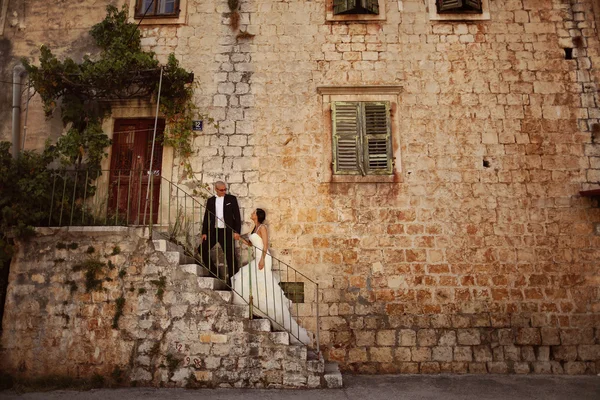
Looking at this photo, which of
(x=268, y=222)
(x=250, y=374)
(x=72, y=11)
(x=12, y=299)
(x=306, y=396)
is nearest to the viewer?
(x=306, y=396)

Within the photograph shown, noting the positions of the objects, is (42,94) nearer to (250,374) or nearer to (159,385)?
(159,385)

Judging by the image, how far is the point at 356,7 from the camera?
7531mm

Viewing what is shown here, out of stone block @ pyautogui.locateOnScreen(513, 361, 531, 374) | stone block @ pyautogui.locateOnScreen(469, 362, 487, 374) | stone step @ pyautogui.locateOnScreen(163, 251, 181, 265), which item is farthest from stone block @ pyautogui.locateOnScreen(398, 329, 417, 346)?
stone step @ pyautogui.locateOnScreen(163, 251, 181, 265)

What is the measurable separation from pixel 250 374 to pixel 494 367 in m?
3.72

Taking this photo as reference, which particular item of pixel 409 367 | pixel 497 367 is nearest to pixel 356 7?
pixel 409 367

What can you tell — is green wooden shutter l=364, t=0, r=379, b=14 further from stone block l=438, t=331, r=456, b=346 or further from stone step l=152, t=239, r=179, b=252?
stone block l=438, t=331, r=456, b=346

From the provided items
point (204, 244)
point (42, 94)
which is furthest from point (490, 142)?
point (42, 94)

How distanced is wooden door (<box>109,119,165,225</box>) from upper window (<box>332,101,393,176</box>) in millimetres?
3034

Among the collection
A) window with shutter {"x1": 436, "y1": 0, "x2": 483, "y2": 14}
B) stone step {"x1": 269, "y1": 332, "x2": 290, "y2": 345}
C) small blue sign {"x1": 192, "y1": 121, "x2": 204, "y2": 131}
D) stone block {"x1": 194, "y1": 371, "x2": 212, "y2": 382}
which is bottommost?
stone block {"x1": 194, "y1": 371, "x2": 212, "y2": 382}

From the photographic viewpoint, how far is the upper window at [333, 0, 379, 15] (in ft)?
24.7

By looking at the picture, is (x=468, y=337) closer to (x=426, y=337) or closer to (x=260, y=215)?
(x=426, y=337)

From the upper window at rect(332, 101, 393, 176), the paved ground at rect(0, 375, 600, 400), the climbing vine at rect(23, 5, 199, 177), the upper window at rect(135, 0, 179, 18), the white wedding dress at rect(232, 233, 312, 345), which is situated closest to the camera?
the paved ground at rect(0, 375, 600, 400)

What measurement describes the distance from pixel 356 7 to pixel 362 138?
7.98 feet

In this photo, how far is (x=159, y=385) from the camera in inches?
209
